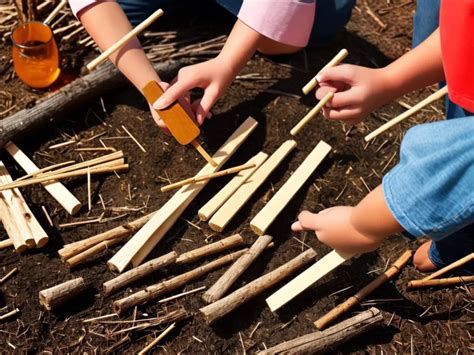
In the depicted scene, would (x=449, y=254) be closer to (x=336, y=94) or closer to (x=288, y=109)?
(x=336, y=94)

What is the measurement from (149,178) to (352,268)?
1.08m

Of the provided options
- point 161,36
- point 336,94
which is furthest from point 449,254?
point 161,36

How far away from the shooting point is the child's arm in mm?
2582

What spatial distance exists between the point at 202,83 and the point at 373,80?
79 centimetres

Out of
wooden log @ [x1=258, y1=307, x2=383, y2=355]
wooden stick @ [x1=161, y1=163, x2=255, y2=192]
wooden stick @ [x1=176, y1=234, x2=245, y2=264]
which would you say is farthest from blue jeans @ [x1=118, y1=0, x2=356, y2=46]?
wooden log @ [x1=258, y1=307, x2=383, y2=355]

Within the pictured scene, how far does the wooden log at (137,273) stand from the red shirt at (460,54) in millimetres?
1331

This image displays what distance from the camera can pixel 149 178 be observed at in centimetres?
317

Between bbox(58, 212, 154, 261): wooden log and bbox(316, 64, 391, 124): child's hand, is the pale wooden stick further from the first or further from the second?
bbox(316, 64, 391, 124): child's hand

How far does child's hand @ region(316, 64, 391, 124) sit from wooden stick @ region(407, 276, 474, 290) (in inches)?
31.8

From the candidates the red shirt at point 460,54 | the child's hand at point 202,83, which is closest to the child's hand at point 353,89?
the red shirt at point 460,54

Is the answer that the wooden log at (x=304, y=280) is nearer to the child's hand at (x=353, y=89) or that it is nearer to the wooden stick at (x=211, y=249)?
the wooden stick at (x=211, y=249)

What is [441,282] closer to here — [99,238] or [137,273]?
[137,273]

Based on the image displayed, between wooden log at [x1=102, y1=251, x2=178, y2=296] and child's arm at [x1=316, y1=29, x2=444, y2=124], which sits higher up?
child's arm at [x1=316, y1=29, x2=444, y2=124]

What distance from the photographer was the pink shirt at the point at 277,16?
9.94ft
